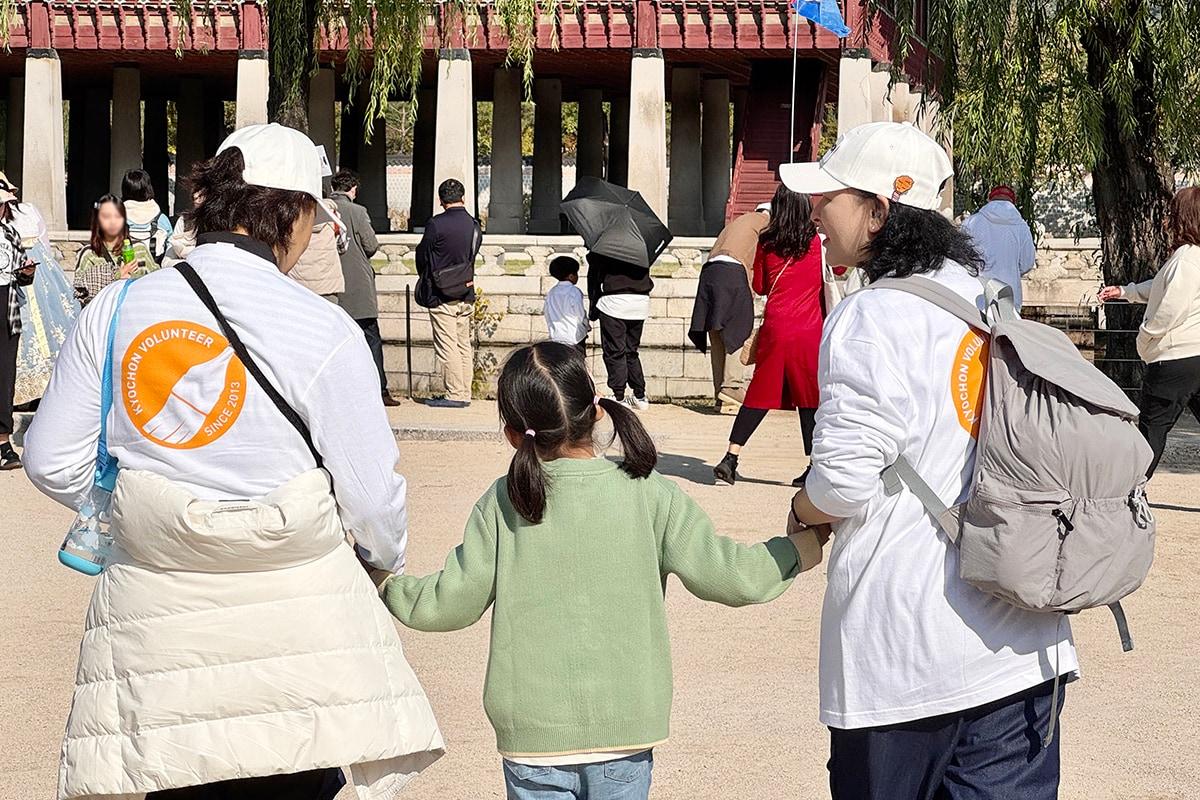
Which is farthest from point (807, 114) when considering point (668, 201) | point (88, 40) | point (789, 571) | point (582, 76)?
point (789, 571)

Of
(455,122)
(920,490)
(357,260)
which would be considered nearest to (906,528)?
(920,490)

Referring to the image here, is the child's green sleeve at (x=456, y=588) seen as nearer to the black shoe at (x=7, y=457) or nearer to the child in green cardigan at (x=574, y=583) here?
the child in green cardigan at (x=574, y=583)

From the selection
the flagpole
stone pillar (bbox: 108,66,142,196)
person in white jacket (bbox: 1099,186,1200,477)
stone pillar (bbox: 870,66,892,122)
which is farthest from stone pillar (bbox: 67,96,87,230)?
person in white jacket (bbox: 1099,186,1200,477)

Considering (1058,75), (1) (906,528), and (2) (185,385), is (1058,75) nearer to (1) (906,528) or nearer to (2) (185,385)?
(1) (906,528)

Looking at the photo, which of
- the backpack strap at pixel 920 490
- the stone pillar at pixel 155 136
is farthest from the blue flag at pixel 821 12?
the stone pillar at pixel 155 136

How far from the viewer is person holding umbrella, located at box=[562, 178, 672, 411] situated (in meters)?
14.3

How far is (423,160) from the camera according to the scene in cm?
4703

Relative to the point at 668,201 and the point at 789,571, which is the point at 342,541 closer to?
the point at 789,571

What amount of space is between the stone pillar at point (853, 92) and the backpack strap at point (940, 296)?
97.8 feet

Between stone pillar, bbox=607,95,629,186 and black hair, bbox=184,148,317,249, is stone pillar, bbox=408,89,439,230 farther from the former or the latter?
black hair, bbox=184,148,317,249

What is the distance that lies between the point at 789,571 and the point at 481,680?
9.72ft

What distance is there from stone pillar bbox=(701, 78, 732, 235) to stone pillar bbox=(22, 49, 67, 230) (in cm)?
1599

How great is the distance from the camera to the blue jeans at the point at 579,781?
3.29 m

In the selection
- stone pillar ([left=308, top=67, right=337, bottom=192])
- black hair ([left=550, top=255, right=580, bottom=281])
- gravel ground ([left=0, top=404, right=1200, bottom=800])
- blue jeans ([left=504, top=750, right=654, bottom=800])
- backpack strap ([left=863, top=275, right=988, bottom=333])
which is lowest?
gravel ground ([left=0, top=404, right=1200, bottom=800])
